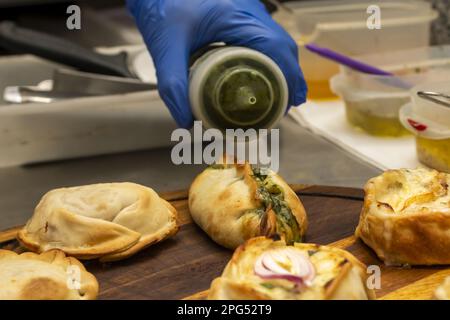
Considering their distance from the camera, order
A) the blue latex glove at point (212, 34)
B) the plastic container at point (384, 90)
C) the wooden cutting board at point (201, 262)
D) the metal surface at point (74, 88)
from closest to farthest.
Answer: the wooden cutting board at point (201, 262), the blue latex glove at point (212, 34), the metal surface at point (74, 88), the plastic container at point (384, 90)

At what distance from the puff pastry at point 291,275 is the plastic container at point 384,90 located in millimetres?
1025

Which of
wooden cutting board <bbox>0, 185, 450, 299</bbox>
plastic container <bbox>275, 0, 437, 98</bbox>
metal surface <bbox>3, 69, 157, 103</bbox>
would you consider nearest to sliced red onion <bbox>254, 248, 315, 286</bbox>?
wooden cutting board <bbox>0, 185, 450, 299</bbox>

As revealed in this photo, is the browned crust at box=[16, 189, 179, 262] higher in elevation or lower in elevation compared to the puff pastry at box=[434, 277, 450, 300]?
lower

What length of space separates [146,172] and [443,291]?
101 cm

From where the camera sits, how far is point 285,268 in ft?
4.13

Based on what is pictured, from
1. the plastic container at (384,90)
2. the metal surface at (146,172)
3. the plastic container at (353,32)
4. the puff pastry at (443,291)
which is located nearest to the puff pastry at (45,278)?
the metal surface at (146,172)

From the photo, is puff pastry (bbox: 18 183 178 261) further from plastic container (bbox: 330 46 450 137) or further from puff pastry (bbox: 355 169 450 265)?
plastic container (bbox: 330 46 450 137)

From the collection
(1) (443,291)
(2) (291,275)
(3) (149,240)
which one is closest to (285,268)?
(2) (291,275)

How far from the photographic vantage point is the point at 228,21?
1928mm

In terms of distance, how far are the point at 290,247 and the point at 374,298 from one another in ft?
0.55

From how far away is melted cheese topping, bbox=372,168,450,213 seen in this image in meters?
1.50

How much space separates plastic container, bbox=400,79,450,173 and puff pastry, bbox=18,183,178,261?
75 cm

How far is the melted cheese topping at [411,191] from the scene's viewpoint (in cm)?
150

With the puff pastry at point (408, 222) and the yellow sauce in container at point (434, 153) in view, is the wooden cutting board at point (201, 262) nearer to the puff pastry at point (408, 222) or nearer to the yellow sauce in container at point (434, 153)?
the puff pastry at point (408, 222)
